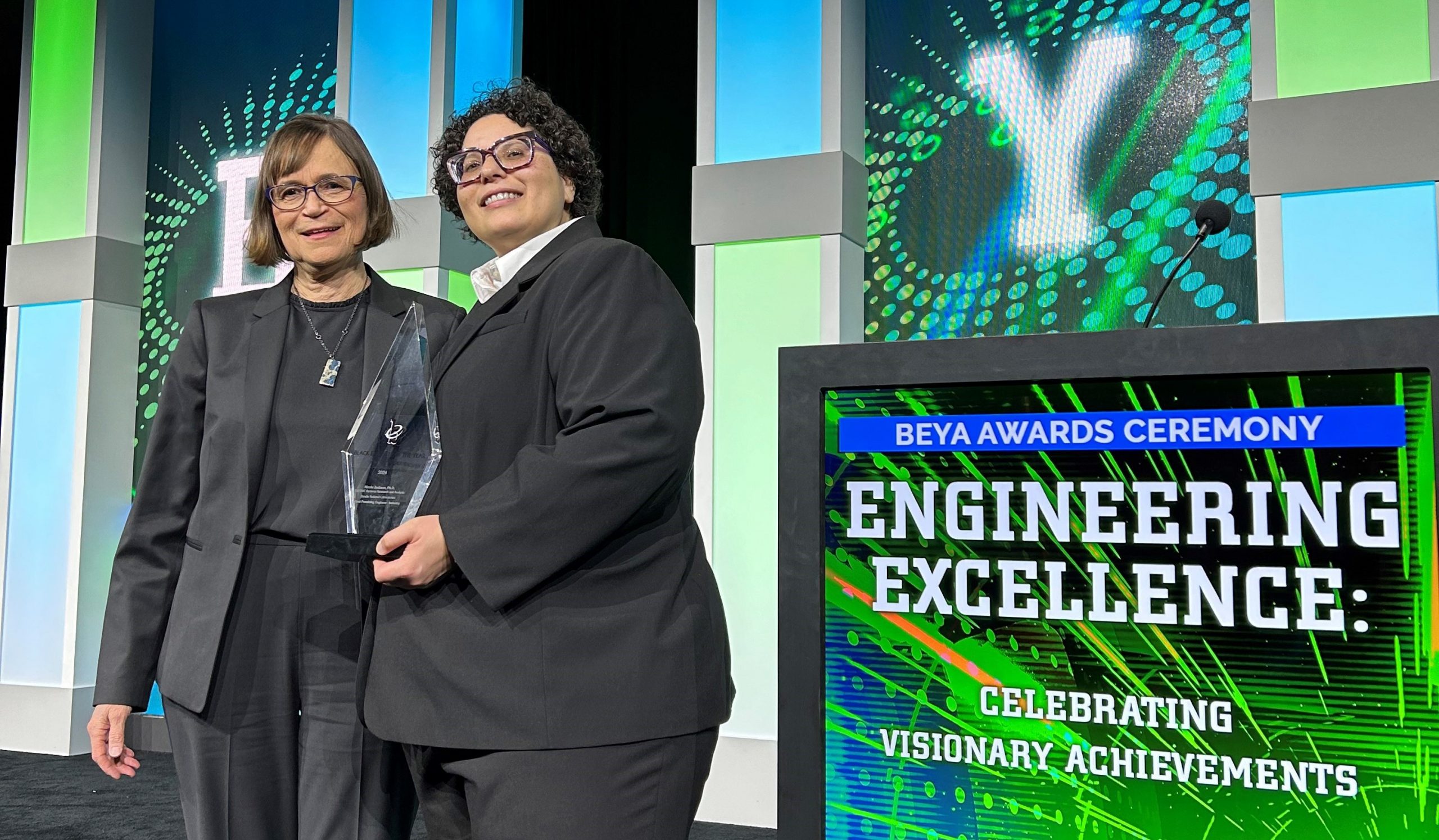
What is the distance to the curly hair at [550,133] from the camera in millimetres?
1411

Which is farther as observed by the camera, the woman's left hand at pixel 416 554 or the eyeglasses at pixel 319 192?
the eyeglasses at pixel 319 192

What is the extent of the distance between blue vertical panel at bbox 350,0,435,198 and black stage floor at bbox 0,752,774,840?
208 centimetres

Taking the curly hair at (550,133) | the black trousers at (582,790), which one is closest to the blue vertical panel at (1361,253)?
the curly hair at (550,133)

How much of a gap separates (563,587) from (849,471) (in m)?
0.38

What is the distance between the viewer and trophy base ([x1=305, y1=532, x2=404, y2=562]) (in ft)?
3.53

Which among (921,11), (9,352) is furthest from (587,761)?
(9,352)

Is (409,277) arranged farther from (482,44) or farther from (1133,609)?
(1133,609)

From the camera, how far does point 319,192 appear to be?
1.61 metres

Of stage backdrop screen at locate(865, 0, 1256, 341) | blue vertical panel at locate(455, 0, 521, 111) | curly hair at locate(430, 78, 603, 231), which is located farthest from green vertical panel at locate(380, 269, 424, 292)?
curly hair at locate(430, 78, 603, 231)

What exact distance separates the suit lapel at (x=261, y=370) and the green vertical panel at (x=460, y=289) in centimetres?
227

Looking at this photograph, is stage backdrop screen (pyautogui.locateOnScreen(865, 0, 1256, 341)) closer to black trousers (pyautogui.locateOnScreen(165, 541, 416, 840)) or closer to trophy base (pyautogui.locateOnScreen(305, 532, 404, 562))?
black trousers (pyautogui.locateOnScreen(165, 541, 416, 840))

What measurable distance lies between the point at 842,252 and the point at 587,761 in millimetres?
2447

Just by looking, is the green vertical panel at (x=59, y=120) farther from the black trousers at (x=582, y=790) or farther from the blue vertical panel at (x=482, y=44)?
the black trousers at (x=582, y=790)

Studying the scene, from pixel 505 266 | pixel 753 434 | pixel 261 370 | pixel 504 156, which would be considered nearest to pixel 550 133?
pixel 504 156
